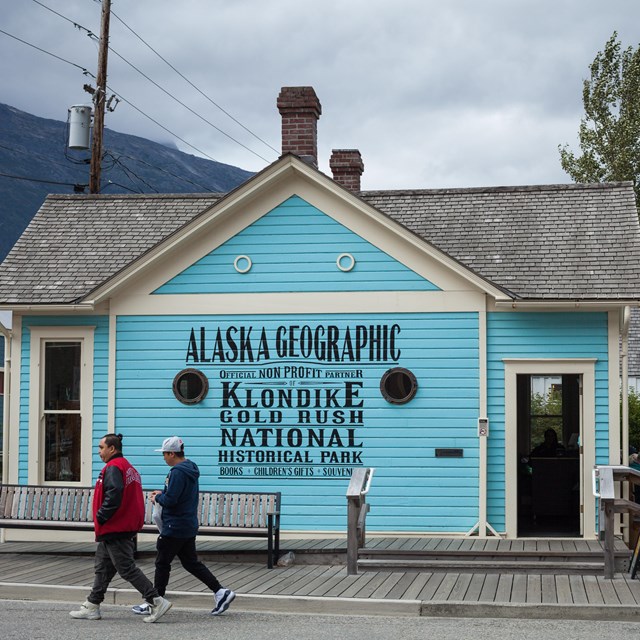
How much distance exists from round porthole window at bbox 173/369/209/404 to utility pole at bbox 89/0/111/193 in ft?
26.2

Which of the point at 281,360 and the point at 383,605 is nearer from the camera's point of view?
the point at 383,605

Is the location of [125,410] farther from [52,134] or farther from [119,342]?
[52,134]

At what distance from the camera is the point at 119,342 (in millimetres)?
15203

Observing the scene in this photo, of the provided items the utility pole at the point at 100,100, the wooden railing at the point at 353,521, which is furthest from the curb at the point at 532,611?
the utility pole at the point at 100,100

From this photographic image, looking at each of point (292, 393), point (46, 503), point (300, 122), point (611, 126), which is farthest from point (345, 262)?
point (611, 126)

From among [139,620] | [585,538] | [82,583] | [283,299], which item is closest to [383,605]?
[139,620]

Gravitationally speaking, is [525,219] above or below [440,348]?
above

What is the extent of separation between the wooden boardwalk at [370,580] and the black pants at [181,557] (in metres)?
0.98

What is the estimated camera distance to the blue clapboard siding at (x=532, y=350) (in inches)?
558

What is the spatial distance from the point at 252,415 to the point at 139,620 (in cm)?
519

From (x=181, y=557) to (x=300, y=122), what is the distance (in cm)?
837

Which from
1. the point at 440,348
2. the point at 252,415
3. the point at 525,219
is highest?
the point at 525,219

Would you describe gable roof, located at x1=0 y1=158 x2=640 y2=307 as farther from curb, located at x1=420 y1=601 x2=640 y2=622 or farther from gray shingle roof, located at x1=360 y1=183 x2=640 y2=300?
curb, located at x1=420 y1=601 x2=640 y2=622

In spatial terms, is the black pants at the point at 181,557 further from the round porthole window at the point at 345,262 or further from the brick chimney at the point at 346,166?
the brick chimney at the point at 346,166
